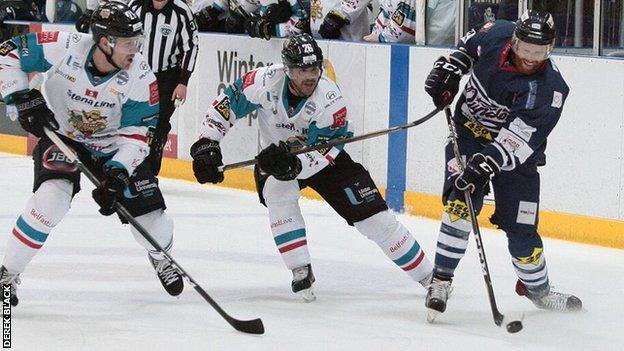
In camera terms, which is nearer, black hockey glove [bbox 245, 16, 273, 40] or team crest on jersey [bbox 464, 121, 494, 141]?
team crest on jersey [bbox 464, 121, 494, 141]

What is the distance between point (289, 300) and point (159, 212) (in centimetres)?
58

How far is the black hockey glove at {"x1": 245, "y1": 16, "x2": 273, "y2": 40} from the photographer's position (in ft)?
26.0

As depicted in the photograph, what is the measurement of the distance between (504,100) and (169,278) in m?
1.31

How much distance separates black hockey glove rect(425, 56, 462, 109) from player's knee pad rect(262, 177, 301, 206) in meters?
0.63

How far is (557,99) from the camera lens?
4.88m

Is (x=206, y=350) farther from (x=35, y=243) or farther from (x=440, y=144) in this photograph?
(x=440, y=144)

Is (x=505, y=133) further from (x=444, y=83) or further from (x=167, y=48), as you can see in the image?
(x=167, y=48)

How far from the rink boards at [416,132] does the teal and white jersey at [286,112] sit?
5.02 feet

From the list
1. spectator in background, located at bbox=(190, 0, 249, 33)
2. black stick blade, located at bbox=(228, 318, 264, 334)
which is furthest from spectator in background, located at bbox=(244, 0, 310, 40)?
black stick blade, located at bbox=(228, 318, 264, 334)

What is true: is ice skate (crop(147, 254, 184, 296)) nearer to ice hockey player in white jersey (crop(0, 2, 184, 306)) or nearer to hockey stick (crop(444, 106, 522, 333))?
ice hockey player in white jersey (crop(0, 2, 184, 306))

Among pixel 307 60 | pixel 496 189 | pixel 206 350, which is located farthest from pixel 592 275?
pixel 206 350

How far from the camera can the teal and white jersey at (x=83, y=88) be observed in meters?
4.97

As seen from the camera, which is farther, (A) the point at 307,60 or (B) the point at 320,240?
(B) the point at 320,240

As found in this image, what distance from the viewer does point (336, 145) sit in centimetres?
528
